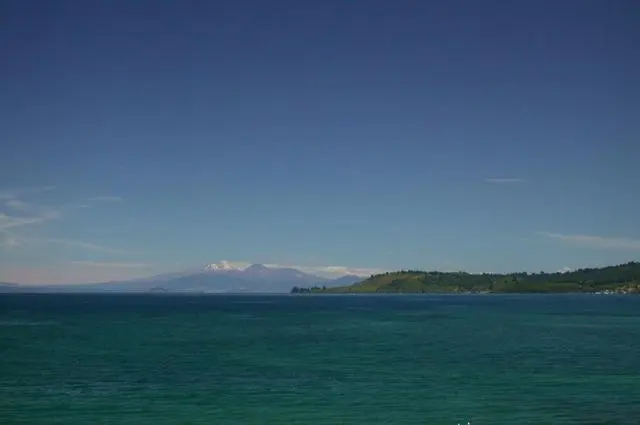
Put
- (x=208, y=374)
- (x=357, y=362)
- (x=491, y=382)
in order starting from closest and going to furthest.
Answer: (x=491, y=382) → (x=208, y=374) → (x=357, y=362)

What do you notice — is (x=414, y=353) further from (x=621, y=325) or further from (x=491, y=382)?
(x=621, y=325)

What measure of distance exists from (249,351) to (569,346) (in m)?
37.7

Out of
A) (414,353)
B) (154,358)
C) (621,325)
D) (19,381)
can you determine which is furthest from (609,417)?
(621,325)

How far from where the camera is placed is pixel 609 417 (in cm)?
4116

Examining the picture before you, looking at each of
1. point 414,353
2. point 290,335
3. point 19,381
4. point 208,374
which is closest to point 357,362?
point 414,353

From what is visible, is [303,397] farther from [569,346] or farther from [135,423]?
[569,346]

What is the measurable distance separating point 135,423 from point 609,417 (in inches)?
1041

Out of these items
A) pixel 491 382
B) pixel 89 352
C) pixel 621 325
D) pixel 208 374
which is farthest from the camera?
pixel 621 325

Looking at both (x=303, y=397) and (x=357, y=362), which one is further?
(x=357, y=362)

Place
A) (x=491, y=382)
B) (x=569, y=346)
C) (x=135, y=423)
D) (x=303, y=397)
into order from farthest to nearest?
1. (x=569, y=346)
2. (x=491, y=382)
3. (x=303, y=397)
4. (x=135, y=423)

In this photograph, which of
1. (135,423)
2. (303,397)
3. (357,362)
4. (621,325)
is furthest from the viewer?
(621,325)

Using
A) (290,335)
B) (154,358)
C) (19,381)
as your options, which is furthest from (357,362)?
(290,335)

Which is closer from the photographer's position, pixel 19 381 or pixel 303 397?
pixel 303 397

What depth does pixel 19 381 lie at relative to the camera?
188 ft
